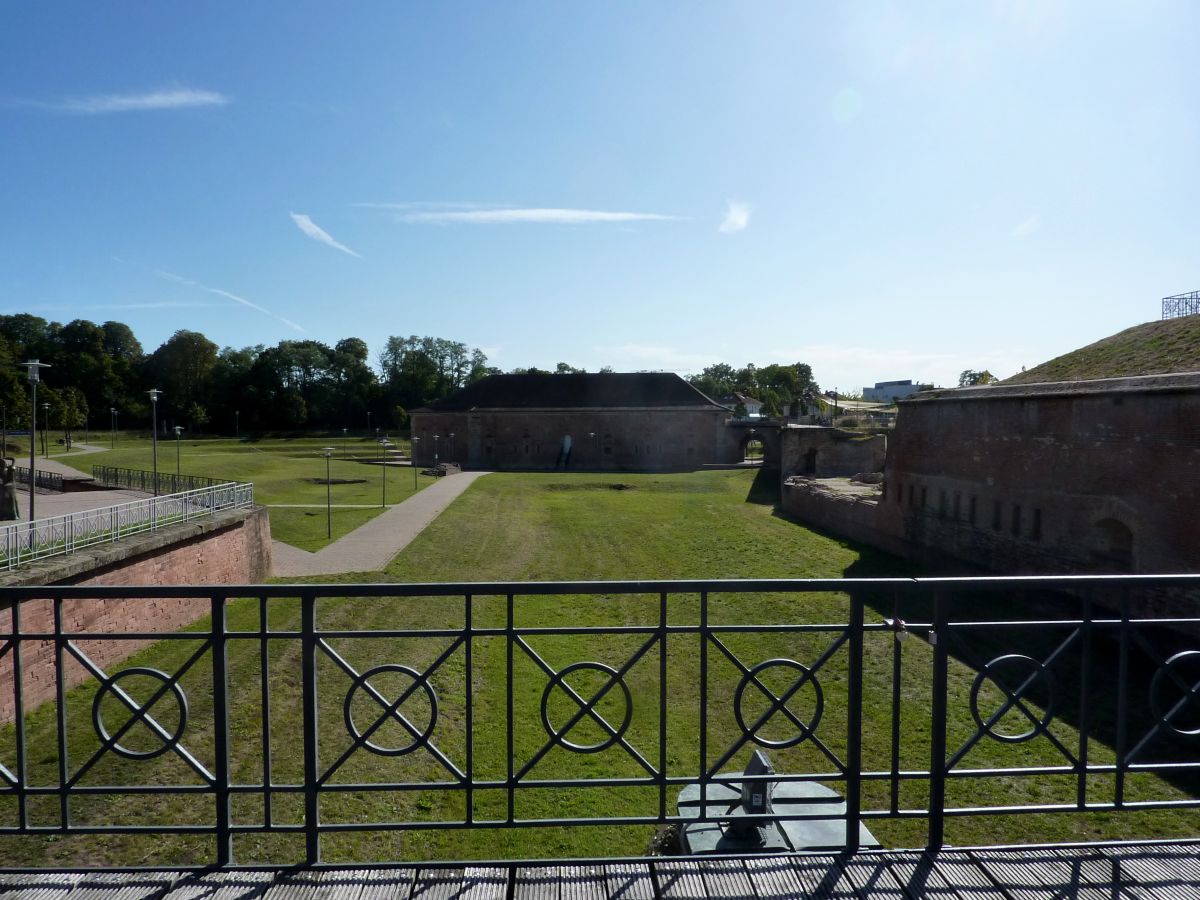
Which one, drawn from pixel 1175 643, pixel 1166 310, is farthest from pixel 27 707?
pixel 1166 310

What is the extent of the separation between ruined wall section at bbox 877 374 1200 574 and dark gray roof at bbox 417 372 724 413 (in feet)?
107

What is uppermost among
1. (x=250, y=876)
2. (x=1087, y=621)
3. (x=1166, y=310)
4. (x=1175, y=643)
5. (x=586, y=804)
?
(x=1166, y=310)

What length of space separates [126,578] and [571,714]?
8279mm

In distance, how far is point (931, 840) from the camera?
9.14 feet

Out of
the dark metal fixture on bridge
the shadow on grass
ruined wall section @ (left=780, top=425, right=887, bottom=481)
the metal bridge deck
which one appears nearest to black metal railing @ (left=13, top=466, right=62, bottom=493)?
the shadow on grass

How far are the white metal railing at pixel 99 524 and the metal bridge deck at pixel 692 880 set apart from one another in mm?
10127

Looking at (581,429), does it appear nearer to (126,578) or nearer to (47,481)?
(47,481)

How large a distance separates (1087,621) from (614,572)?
52.7 ft

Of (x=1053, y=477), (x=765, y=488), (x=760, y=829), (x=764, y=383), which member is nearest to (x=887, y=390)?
(x=764, y=383)

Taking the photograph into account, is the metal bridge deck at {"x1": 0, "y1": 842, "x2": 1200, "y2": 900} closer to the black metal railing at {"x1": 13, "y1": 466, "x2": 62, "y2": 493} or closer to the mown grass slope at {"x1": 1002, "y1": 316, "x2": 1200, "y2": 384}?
the mown grass slope at {"x1": 1002, "y1": 316, "x2": 1200, "y2": 384}

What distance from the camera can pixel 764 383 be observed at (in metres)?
103

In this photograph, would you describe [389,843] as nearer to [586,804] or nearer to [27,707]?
[586,804]

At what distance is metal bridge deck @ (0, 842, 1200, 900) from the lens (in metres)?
2.49

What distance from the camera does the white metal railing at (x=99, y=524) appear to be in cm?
1059
